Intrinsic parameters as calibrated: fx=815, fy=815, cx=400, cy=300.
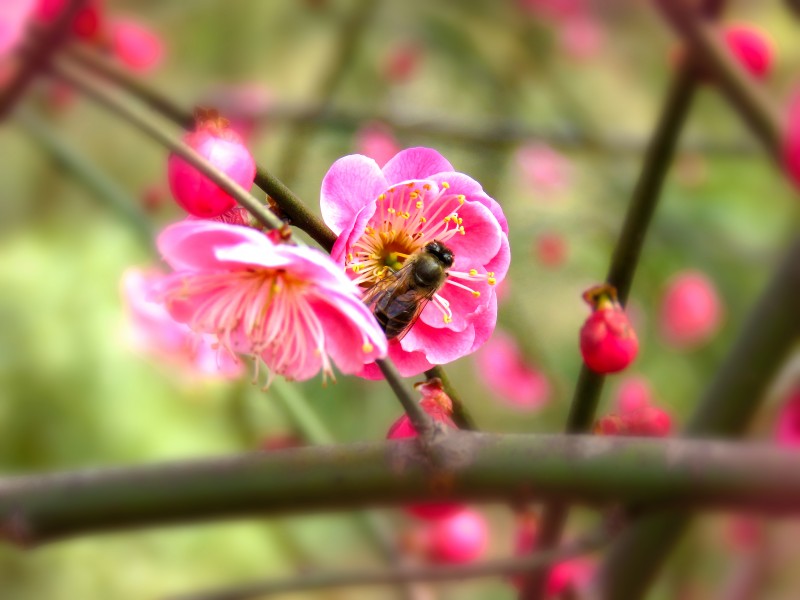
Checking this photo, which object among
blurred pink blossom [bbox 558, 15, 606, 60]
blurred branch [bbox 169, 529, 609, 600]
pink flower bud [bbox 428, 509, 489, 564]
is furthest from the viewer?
blurred pink blossom [bbox 558, 15, 606, 60]

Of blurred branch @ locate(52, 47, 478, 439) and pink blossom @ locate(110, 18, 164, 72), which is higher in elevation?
pink blossom @ locate(110, 18, 164, 72)

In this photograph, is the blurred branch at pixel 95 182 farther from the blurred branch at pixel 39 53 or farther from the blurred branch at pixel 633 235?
the blurred branch at pixel 633 235

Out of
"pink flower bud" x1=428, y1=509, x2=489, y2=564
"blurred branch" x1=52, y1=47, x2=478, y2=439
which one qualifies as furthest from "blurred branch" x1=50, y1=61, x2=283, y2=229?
"pink flower bud" x1=428, y1=509, x2=489, y2=564

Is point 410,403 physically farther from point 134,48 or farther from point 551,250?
point 134,48

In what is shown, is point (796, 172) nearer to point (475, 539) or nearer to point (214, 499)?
point (214, 499)

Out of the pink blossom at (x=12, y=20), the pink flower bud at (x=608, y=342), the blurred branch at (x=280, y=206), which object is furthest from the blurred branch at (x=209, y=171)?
the pink blossom at (x=12, y=20)

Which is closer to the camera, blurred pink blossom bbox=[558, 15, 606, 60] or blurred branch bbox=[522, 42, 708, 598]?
blurred branch bbox=[522, 42, 708, 598]

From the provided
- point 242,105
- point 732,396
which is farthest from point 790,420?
point 242,105

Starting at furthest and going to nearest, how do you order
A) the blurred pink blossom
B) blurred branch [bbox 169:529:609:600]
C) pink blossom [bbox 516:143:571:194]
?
the blurred pink blossom → pink blossom [bbox 516:143:571:194] → blurred branch [bbox 169:529:609:600]

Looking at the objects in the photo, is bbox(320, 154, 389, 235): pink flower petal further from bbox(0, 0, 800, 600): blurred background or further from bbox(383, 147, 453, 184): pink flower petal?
bbox(0, 0, 800, 600): blurred background
